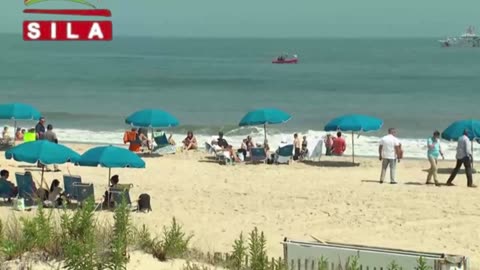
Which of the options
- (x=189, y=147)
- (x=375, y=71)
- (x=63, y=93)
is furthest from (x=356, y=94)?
(x=189, y=147)

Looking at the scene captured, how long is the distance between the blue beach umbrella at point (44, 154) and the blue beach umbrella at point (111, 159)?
0.66 ft

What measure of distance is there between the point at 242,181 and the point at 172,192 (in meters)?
2.01

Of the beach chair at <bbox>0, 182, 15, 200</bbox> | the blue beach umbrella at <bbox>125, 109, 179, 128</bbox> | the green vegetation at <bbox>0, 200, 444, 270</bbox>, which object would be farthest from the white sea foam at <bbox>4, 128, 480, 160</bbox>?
the green vegetation at <bbox>0, 200, 444, 270</bbox>

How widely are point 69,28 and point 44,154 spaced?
244 cm

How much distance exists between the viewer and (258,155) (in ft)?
64.0

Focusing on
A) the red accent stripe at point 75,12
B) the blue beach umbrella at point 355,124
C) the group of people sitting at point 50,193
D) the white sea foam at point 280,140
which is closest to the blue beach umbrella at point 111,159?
the group of people sitting at point 50,193

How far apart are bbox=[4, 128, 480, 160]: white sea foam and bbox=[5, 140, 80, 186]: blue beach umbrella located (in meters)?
8.44

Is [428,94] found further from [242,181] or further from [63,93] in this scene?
[242,181]

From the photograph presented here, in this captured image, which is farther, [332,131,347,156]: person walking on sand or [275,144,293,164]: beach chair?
[332,131,347,156]: person walking on sand

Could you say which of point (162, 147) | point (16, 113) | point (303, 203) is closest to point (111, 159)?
point (303, 203)

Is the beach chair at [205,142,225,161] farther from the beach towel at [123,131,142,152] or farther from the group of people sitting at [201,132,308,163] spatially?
the beach towel at [123,131,142,152]

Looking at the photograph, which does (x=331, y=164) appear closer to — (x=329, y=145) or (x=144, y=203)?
(x=329, y=145)

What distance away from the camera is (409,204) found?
46.6 ft

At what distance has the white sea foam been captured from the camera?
24281 mm
